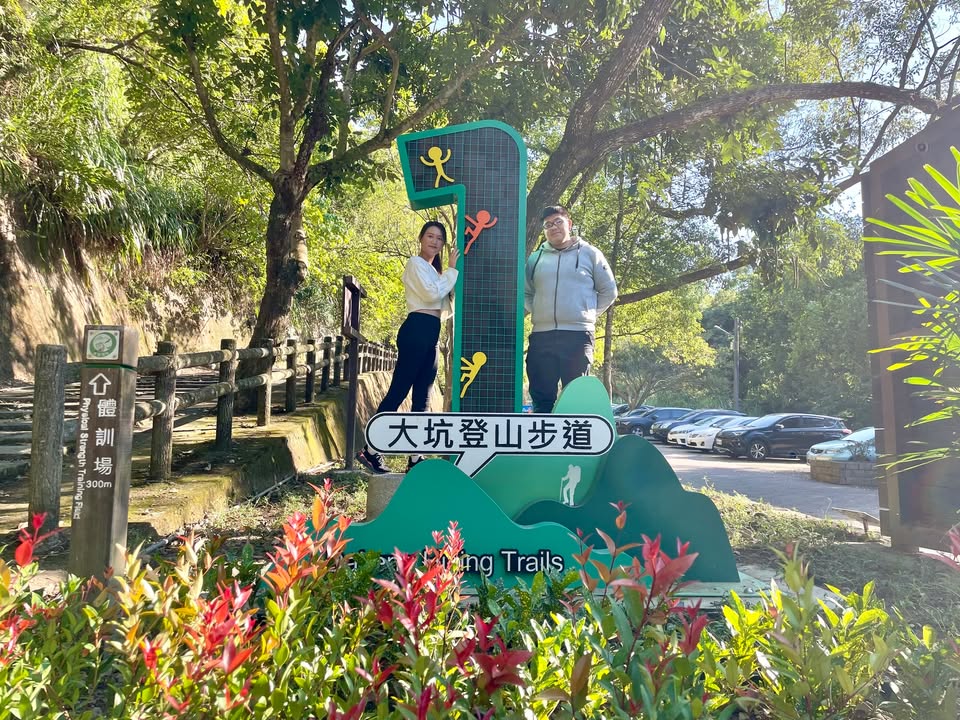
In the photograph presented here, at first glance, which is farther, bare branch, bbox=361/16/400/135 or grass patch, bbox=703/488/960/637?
bare branch, bbox=361/16/400/135

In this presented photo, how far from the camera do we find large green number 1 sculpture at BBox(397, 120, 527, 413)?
4.34 metres

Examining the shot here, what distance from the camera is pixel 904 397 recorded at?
17.1ft

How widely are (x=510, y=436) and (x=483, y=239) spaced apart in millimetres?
1387

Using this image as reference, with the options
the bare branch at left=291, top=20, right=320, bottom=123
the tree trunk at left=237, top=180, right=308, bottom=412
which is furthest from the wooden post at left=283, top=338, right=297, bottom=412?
the bare branch at left=291, top=20, right=320, bottom=123

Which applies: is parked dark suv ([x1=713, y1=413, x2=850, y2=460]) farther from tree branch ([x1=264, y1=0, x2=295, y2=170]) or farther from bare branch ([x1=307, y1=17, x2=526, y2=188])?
tree branch ([x1=264, y1=0, x2=295, y2=170])

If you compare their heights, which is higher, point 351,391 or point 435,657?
point 351,391

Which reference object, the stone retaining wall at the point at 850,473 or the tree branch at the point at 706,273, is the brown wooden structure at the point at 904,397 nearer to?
the tree branch at the point at 706,273

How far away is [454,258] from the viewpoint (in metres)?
4.52

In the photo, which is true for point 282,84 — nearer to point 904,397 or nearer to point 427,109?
point 427,109

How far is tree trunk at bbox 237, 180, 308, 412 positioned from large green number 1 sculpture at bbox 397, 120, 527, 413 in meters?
3.98

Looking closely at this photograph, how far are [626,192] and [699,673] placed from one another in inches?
515

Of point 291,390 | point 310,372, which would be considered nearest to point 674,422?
point 310,372

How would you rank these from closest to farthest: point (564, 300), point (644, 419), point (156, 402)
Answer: point (564, 300)
point (156, 402)
point (644, 419)

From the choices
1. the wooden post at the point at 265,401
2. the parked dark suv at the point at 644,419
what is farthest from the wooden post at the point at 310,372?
the parked dark suv at the point at 644,419
